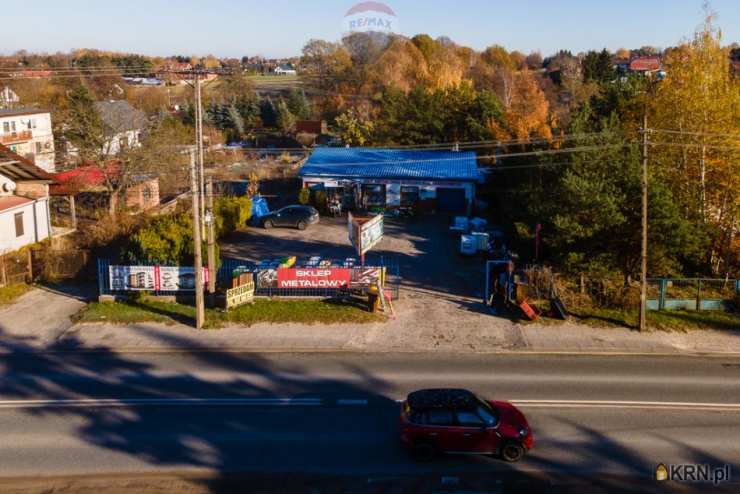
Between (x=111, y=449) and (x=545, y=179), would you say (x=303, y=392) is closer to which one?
(x=111, y=449)

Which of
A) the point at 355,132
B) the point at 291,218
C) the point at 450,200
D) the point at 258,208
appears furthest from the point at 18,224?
the point at 355,132

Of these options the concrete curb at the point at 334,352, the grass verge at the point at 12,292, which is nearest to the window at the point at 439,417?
the concrete curb at the point at 334,352

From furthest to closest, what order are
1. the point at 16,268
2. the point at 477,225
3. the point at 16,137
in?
the point at 16,137 → the point at 477,225 → the point at 16,268

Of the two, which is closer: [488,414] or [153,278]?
[488,414]

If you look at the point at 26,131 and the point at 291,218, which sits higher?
the point at 26,131

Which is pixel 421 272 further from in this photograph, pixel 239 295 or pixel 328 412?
pixel 328 412

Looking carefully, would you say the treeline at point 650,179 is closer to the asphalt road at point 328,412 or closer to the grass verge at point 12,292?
the asphalt road at point 328,412

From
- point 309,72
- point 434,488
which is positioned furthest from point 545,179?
point 309,72
